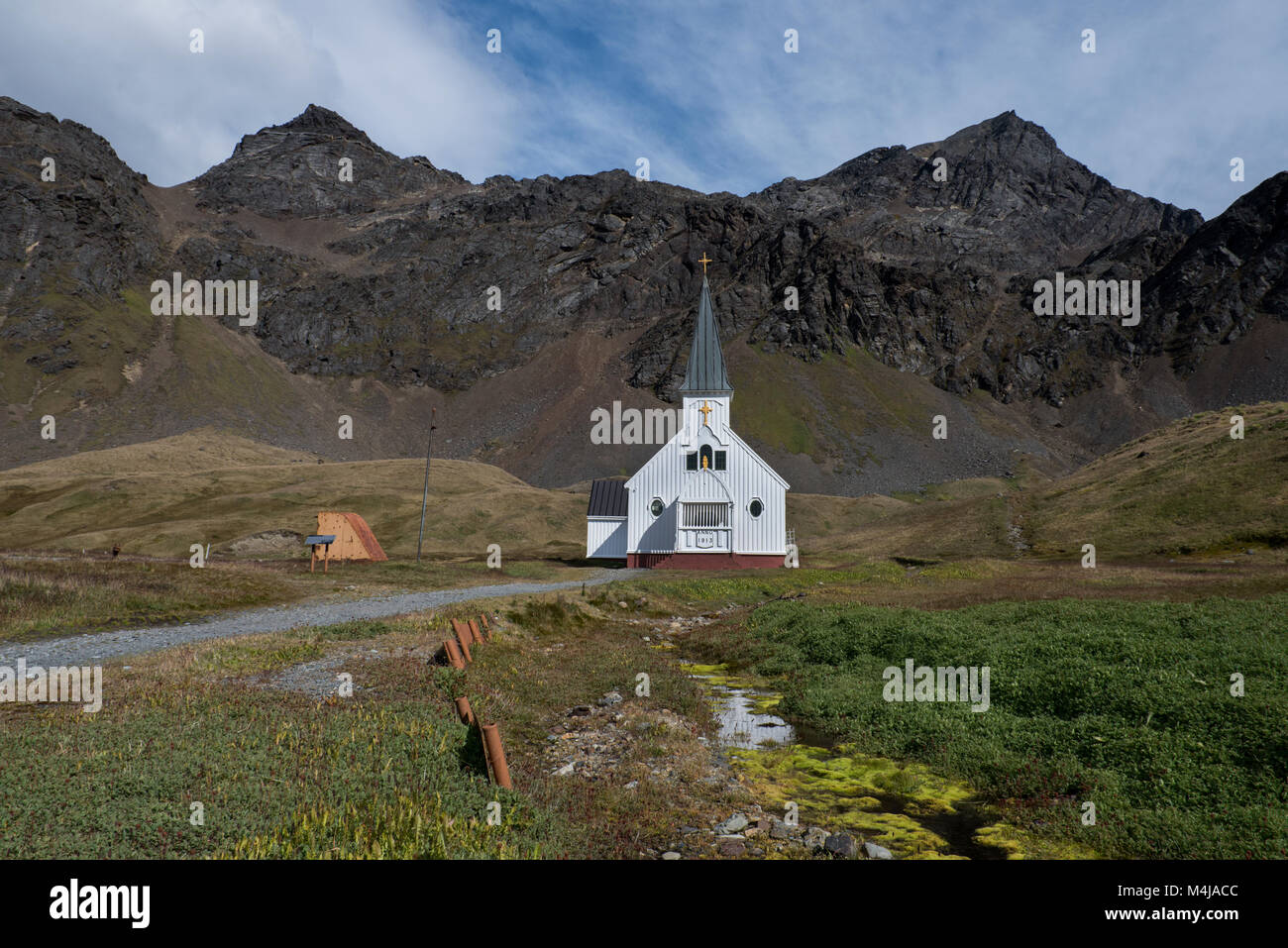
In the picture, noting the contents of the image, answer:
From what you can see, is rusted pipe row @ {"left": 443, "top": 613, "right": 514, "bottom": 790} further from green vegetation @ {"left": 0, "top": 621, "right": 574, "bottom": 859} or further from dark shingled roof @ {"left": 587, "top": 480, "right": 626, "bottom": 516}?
dark shingled roof @ {"left": 587, "top": 480, "right": 626, "bottom": 516}

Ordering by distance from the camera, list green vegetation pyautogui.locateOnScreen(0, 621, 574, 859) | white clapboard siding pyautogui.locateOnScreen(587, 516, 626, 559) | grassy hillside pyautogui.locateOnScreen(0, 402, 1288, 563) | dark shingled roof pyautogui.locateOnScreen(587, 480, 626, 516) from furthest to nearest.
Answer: dark shingled roof pyautogui.locateOnScreen(587, 480, 626, 516)
white clapboard siding pyautogui.locateOnScreen(587, 516, 626, 559)
grassy hillside pyautogui.locateOnScreen(0, 402, 1288, 563)
green vegetation pyautogui.locateOnScreen(0, 621, 574, 859)

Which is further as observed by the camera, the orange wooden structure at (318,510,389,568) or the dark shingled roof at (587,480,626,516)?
the dark shingled roof at (587,480,626,516)

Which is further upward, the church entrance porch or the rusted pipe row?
the church entrance porch

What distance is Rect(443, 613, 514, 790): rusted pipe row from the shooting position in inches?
357

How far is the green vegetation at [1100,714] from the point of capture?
8.51m

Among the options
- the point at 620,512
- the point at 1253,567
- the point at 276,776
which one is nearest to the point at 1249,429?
the point at 1253,567

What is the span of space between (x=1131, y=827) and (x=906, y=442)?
586ft

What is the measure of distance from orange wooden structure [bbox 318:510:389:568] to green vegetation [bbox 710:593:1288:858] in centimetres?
4481

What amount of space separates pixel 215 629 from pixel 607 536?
141 feet

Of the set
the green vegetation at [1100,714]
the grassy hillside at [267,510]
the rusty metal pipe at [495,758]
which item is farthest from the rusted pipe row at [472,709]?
the grassy hillside at [267,510]

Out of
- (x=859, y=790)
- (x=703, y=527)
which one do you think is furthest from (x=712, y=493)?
(x=859, y=790)

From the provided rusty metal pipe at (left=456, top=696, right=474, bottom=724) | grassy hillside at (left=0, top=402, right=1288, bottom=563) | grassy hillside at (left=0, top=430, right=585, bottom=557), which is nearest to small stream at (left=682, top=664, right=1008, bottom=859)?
rusty metal pipe at (left=456, top=696, right=474, bottom=724)

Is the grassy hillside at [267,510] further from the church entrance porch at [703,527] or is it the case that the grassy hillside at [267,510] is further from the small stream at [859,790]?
the small stream at [859,790]

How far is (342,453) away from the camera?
18312cm
